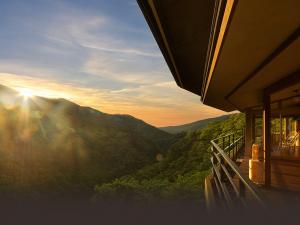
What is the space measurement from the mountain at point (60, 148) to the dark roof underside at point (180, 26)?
56870 millimetres

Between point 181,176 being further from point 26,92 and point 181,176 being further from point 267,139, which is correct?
point 26,92

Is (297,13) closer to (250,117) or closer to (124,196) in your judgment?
(250,117)

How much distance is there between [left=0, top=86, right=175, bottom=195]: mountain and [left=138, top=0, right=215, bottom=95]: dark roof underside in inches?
2239

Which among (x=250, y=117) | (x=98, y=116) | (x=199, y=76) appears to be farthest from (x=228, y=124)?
(x=98, y=116)

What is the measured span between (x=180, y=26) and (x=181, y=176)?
29.1 metres

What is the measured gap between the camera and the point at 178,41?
435 cm

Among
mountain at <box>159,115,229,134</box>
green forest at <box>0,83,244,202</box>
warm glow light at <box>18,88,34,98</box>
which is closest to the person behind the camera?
green forest at <box>0,83,244,202</box>

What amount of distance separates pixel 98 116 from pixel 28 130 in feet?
116

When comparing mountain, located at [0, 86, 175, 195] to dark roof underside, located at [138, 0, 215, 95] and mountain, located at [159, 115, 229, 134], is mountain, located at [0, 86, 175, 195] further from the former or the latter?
dark roof underside, located at [138, 0, 215, 95]

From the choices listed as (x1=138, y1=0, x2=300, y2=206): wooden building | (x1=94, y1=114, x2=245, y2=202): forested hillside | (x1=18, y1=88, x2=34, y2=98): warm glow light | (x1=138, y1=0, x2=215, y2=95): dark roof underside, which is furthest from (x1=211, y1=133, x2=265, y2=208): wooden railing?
(x1=18, y1=88, x2=34, y2=98): warm glow light

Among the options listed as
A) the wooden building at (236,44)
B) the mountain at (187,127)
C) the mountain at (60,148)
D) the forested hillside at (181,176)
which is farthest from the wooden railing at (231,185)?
the mountain at (187,127)

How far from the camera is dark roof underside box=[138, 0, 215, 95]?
3.05 metres

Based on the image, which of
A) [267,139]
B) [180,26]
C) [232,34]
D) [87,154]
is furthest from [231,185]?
[87,154]

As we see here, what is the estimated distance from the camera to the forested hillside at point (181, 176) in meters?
25.4
